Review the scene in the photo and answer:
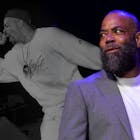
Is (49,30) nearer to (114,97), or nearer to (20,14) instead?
(20,14)

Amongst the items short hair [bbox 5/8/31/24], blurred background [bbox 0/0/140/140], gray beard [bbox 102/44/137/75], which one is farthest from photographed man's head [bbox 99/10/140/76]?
short hair [bbox 5/8/31/24]

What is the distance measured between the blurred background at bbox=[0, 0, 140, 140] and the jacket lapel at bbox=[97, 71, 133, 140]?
0.44 metres

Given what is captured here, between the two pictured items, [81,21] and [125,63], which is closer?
[125,63]

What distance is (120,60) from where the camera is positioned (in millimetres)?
1453

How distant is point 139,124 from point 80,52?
0.62 metres

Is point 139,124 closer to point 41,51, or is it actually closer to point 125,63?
point 125,63

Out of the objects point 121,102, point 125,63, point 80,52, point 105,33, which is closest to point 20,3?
point 80,52

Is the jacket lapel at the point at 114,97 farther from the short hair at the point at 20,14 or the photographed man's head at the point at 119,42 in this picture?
the short hair at the point at 20,14

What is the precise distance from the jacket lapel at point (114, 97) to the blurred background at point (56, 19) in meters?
0.44

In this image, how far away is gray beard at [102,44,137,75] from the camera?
1443 mm

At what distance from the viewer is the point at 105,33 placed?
150 centimetres

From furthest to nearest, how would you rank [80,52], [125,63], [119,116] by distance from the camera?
1. [80,52]
2. [125,63]
3. [119,116]

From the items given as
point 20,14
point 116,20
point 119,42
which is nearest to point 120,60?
point 119,42

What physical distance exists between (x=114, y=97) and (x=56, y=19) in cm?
66
